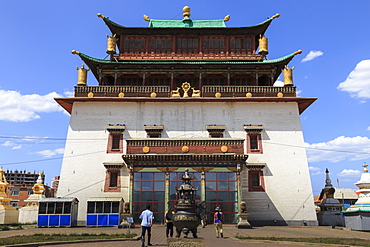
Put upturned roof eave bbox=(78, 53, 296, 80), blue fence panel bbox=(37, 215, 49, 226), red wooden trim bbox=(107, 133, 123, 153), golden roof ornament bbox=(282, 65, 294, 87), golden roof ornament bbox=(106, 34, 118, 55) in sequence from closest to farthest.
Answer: blue fence panel bbox=(37, 215, 49, 226), red wooden trim bbox=(107, 133, 123, 153), golden roof ornament bbox=(282, 65, 294, 87), upturned roof eave bbox=(78, 53, 296, 80), golden roof ornament bbox=(106, 34, 118, 55)

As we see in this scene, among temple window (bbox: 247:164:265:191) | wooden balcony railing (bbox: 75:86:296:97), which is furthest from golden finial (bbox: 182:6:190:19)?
temple window (bbox: 247:164:265:191)

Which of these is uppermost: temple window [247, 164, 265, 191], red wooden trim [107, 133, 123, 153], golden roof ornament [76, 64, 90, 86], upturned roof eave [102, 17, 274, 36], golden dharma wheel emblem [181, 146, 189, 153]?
upturned roof eave [102, 17, 274, 36]

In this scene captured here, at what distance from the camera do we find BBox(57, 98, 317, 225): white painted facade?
92.6ft

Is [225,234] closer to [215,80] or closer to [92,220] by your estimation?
[92,220]

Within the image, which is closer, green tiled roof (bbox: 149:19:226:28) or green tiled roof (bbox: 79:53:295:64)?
green tiled roof (bbox: 79:53:295:64)

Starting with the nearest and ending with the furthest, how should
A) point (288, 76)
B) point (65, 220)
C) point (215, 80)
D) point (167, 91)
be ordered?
point (65, 220) → point (167, 91) → point (288, 76) → point (215, 80)

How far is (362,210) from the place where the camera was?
20.5 m

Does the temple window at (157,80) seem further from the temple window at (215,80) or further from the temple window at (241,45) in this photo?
the temple window at (241,45)

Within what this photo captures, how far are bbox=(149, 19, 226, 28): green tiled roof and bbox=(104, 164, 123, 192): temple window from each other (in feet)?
56.9

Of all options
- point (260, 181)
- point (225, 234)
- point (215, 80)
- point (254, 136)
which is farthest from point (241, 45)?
point (225, 234)

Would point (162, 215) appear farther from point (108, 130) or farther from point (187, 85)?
point (187, 85)

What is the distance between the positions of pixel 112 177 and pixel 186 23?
63.5ft

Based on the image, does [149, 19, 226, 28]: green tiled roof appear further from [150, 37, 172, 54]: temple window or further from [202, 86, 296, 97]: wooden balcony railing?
[202, 86, 296, 97]: wooden balcony railing

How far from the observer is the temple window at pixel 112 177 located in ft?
93.0
